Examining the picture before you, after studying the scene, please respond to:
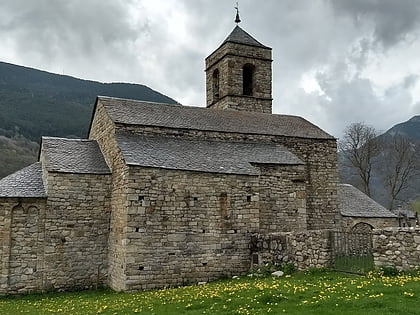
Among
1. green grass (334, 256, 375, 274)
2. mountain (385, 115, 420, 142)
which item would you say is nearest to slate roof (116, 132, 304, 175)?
green grass (334, 256, 375, 274)

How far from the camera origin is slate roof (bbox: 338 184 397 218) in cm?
2538

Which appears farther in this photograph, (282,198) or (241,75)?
(241,75)

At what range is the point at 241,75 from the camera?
2859 cm

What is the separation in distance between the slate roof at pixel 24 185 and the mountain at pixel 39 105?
46.1 m

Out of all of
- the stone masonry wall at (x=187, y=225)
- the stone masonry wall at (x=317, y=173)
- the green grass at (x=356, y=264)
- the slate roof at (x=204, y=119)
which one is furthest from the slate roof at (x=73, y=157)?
the green grass at (x=356, y=264)

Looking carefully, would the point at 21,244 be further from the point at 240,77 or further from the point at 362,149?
the point at 362,149

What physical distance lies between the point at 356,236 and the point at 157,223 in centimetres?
677

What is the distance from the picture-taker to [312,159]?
23.2m

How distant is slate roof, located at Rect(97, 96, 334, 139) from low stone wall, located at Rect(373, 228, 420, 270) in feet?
33.8

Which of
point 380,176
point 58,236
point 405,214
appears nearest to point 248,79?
point 405,214

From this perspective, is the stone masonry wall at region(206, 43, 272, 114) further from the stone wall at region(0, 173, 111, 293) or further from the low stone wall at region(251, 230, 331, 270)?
the low stone wall at region(251, 230, 331, 270)

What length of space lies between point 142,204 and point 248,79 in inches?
607

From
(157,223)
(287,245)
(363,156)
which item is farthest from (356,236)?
(363,156)

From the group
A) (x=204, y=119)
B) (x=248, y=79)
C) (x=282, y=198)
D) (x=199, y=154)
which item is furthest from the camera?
(x=248, y=79)
